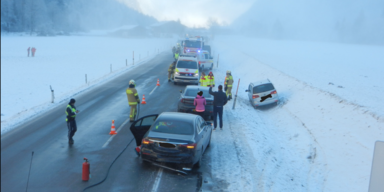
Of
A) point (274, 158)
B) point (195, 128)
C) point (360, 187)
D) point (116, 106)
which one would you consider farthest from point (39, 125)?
point (360, 187)

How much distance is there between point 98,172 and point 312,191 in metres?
5.56

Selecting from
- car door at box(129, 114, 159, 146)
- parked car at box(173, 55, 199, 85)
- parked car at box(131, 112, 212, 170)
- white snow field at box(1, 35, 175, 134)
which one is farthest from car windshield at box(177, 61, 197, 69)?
parked car at box(131, 112, 212, 170)

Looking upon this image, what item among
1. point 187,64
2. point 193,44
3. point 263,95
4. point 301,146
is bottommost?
point 301,146

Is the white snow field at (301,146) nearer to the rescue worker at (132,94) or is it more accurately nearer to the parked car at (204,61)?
the rescue worker at (132,94)

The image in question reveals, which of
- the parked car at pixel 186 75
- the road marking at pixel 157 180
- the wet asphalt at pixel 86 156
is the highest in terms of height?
the parked car at pixel 186 75

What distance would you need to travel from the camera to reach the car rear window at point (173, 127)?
8609 millimetres

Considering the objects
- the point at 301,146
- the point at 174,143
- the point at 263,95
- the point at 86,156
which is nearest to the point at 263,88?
the point at 263,95

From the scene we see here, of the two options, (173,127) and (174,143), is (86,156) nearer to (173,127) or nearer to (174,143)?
(173,127)

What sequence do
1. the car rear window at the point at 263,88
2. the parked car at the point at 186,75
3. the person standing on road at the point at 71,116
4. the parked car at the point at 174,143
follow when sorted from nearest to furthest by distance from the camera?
the parked car at the point at 174,143, the person standing on road at the point at 71,116, the car rear window at the point at 263,88, the parked car at the point at 186,75

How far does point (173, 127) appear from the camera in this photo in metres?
8.76

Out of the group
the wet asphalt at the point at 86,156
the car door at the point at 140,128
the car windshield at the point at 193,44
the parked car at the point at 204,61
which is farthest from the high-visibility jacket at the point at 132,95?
the car windshield at the point at 193,44

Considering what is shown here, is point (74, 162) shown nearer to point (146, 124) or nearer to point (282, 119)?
point (146, 124)

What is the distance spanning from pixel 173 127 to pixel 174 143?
0.73 m

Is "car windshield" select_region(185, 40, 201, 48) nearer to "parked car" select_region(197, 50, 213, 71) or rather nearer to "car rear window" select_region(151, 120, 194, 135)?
"parked car" select_region(197, 50, 213, 71)
